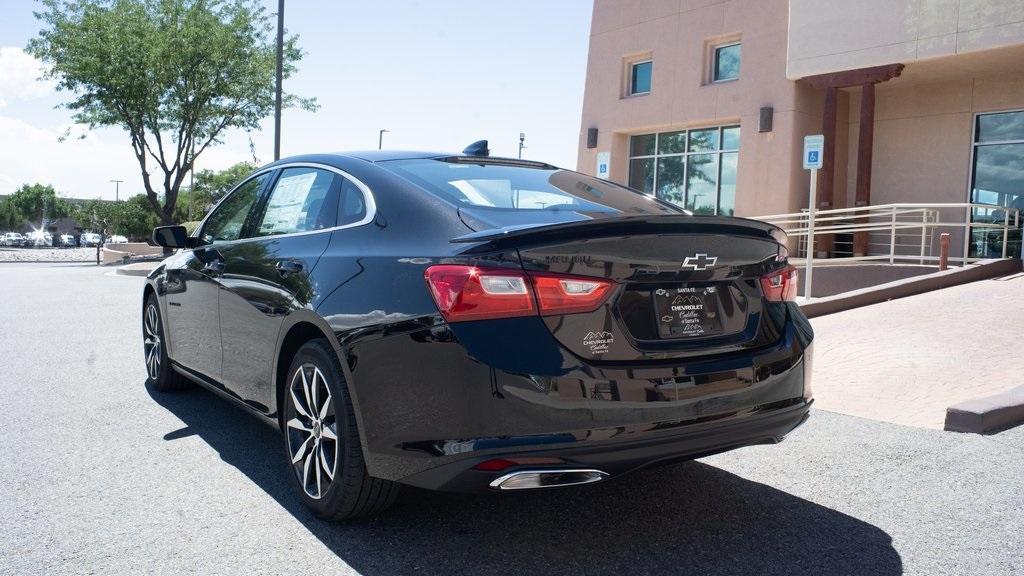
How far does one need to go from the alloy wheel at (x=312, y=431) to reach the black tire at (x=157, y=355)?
2.51 m

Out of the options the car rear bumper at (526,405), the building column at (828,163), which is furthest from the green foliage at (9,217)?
the car rear bumper at (526,405)

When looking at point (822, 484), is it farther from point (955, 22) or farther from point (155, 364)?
point (955, 22)

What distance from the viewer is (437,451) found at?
2.91m

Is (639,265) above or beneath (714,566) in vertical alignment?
above

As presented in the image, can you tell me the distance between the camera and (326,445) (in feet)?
11.2

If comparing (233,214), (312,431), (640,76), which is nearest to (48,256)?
(640,76)

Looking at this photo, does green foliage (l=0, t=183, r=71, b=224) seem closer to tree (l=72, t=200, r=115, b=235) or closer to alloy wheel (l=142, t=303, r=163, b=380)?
tree (l=72, t=200, r=115, b=235)

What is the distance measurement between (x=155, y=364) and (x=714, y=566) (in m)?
4.41

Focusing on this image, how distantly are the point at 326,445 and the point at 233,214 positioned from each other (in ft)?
6.83

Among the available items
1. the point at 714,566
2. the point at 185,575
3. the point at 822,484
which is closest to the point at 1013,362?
the point at 822,484

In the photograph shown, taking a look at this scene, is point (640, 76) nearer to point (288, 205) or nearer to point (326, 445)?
point (288, 205)

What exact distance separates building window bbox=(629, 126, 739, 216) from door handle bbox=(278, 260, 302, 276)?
16672 millimetres

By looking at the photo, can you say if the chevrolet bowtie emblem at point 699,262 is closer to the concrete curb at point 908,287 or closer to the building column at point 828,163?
the concrete curb at point 908,287

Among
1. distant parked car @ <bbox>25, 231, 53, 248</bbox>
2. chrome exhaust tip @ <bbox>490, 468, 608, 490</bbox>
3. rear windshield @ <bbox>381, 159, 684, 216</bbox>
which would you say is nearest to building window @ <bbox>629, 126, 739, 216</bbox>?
rear windshield @ <bbox>381, 159, 684, 216</bbox>
